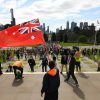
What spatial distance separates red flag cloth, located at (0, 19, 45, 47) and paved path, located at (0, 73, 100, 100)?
198 centimetres

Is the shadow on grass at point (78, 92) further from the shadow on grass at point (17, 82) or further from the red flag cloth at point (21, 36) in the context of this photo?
the red flag cloth at point (21, 36)

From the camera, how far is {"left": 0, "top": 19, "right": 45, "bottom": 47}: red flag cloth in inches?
412

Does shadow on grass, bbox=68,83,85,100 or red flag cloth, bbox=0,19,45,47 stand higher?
red flag cloth, bbox=0,19,45,47

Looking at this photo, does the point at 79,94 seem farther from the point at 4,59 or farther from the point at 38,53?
the point at 38,53

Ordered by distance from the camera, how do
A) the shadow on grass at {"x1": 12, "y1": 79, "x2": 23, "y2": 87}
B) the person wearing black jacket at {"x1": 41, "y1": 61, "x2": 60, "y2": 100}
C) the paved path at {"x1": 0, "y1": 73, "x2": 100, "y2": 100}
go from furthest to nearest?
the shadow on grass at {"x1": 12, "y1": 79, "x2": 23, "y2": 87} → the paved path at {"x1": 0, "y1": 73, "x2": 100, "y2": 100} → the person wearing black jacket at {"x1": 41, "y1": 61, "x2": 60, "y2": 100}

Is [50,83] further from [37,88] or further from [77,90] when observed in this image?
[37,88]

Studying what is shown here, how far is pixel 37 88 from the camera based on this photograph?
11984 mm

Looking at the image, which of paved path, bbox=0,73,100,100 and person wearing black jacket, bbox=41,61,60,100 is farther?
paved path, bbox=0,73,100,100

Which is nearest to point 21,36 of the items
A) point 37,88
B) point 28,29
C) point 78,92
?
point 28,29

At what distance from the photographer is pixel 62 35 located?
516 ft

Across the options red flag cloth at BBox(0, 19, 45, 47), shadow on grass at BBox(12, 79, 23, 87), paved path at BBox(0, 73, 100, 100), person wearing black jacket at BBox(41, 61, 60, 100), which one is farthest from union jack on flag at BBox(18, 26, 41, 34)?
person wearing black jacket at BBox(41, 61, 60, 100)

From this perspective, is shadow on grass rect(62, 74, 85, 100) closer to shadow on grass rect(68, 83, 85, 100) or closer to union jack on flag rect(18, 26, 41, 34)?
shadow on grass rect(68, 83, 85, 100)

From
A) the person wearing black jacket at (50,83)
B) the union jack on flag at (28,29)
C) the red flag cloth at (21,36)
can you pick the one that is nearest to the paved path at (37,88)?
the red flag cloth at (21,36)

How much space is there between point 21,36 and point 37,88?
2.46 m
